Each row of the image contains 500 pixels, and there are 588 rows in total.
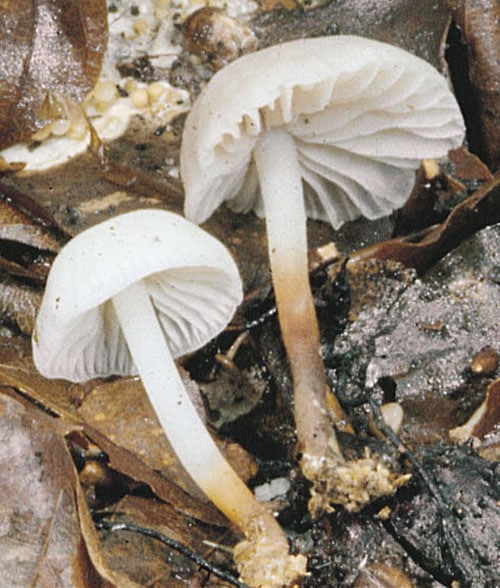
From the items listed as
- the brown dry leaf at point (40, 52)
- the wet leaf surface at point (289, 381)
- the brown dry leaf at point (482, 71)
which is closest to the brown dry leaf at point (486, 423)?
the wet leaf surface at point (289, 381)

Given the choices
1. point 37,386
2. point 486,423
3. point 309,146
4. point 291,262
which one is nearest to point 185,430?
point 37,386

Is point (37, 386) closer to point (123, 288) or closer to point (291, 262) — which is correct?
point (123, 288)

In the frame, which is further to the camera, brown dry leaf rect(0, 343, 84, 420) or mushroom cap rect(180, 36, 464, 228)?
brown dry leaf rect(0, 343, 84, 420)

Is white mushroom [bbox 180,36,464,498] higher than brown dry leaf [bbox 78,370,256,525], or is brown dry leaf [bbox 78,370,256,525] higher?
white mushroom [bbox 180,36,464,498]

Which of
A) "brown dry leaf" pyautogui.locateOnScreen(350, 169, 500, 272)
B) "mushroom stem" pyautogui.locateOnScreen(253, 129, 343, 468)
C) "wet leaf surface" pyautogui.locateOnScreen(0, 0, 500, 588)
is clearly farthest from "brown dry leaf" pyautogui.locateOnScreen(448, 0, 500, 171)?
"mushroom stem" pyautogui.locateOnScreen(253, 129, 343, 468)

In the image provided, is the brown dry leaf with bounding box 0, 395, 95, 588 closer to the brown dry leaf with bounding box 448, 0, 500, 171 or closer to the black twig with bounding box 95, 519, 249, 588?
the black twig with bounding box 95, 519, 249, 588

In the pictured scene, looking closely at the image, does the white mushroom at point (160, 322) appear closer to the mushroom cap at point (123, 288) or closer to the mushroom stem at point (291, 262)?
the mushroom cap at point (123, 288)
